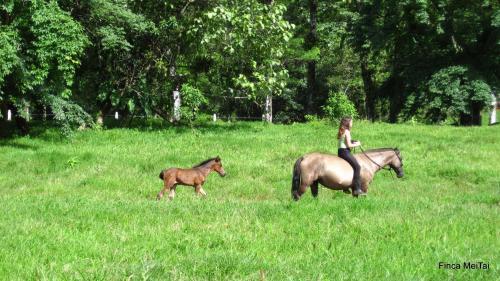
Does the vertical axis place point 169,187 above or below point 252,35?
below

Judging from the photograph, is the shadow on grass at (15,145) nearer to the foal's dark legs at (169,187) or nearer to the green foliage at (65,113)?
the green foliage at (65,113)

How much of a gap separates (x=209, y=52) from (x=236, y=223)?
21709 millimetres

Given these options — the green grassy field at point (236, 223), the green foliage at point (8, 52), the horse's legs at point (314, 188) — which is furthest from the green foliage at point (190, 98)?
the horse's legs at point (314, 188)

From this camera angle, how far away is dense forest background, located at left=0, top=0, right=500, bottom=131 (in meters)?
22.2

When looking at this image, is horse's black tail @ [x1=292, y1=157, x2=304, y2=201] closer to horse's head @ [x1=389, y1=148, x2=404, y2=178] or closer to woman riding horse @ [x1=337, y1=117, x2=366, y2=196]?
woman riding horse @ [x1=337, y1=117, x2=366, y2=196]

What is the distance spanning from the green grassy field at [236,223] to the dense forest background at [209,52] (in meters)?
4.31

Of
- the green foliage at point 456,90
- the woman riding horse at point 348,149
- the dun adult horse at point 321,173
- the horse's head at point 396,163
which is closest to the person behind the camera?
the dun adult horse at point 321,173

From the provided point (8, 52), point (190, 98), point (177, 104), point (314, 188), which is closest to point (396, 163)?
point (314, 188)

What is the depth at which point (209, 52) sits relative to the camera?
98.6ft

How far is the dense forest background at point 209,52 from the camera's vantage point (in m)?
22.2

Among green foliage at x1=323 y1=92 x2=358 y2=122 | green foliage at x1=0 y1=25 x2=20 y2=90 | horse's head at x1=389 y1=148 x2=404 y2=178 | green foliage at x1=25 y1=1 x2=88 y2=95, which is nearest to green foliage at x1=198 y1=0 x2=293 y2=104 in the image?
green foliage at x1=323 y1=92 x2=358 y2=122

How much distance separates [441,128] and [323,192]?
15.7m

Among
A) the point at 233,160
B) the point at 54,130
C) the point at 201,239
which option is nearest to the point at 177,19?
the point at 54,130

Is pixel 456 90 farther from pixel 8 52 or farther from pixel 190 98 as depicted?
pixel 8 52
